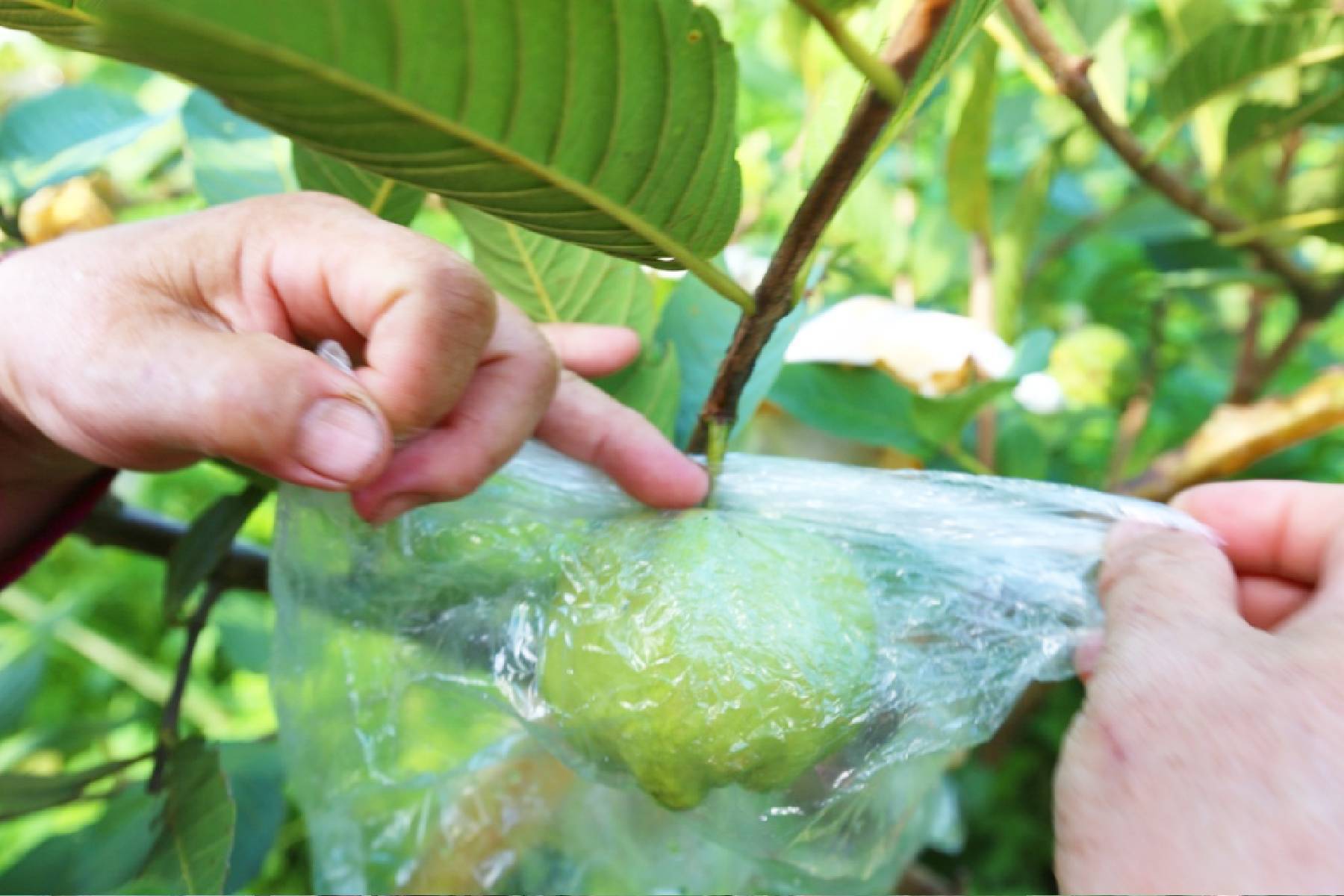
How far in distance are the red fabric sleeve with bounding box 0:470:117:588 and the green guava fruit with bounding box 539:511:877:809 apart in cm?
44

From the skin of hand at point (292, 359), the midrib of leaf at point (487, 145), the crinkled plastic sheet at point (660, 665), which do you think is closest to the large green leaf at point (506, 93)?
the midrib of leaf at point (487, 145)

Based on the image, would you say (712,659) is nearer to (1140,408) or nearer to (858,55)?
(858,55)

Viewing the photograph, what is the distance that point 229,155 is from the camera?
2.77ft

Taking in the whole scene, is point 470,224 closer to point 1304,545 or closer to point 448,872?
point 448,872

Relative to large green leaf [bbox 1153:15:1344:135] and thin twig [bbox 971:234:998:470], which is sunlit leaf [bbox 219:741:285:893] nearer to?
thin twig [bbox 971:234:998:470]

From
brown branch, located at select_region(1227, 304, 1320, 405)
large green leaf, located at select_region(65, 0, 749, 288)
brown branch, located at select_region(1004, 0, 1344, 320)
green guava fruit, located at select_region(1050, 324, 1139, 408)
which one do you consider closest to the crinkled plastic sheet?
large green leaf, located at select_region(65, 0, 749, 288)

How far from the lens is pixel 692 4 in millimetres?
404

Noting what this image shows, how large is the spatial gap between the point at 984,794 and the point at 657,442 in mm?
1203

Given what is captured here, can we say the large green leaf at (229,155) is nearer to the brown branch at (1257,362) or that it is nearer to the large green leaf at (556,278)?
the large green leaf at (556,278)

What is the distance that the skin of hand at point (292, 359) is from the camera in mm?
502

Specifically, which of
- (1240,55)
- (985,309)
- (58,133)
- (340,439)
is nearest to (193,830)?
(340,439)

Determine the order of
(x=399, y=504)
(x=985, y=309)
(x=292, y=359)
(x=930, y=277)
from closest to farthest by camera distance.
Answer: (x=292, y=359)
(x=399, y=504)
(x=985, y=309)
(x=930, y=277)

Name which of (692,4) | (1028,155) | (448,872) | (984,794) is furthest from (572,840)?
(1028,155)

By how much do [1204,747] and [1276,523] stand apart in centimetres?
27
